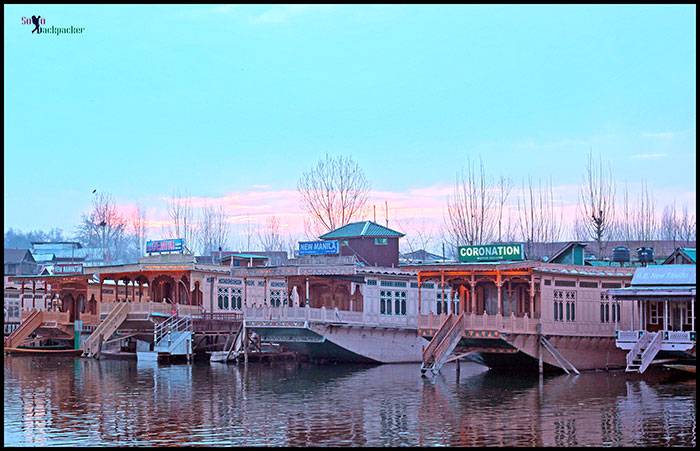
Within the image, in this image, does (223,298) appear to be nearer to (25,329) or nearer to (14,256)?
(25,329)

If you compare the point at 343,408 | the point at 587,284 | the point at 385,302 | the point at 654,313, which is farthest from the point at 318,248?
the point at 343,408

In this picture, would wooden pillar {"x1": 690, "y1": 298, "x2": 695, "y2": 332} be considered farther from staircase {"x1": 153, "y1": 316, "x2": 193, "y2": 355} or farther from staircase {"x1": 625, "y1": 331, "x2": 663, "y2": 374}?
staircase {"x1": 153, "y1": 316, "x2": 193, "y2": 355}

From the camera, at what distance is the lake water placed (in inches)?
1041

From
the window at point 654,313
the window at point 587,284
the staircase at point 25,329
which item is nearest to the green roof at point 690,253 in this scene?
the window at point 654,313

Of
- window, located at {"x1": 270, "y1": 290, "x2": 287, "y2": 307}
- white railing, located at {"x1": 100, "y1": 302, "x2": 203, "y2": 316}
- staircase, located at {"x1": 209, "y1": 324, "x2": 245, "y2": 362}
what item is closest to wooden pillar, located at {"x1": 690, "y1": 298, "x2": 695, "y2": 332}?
staircase, located at {"x1": 209, "y1": 324, "x2": 245, "y2": 362}

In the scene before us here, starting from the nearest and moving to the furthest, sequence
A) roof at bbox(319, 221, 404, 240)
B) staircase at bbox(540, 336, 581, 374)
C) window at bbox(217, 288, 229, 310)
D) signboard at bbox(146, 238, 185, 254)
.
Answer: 1. staircase at bbox(540, 336, 581, 374)
2. signboard at bbox(146, 238, 185, 254)
3. roof at bbox(319, 221, 404, 240)
4. window at bbox(217, 288, 229, 310)

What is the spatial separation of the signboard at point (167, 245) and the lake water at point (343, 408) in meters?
14.2

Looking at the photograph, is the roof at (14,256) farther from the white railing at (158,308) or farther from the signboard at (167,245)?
the white railing at (158,308)

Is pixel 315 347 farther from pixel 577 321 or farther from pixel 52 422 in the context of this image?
pixel 52 422

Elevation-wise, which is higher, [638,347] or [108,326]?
[108,326]

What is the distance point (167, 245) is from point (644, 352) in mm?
30488

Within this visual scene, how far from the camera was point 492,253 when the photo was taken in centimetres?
4734

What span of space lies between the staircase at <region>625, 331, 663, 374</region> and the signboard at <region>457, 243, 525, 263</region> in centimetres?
632

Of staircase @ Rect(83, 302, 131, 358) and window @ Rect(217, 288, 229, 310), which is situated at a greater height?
window @ Rect(217, 288, 229, 310)
